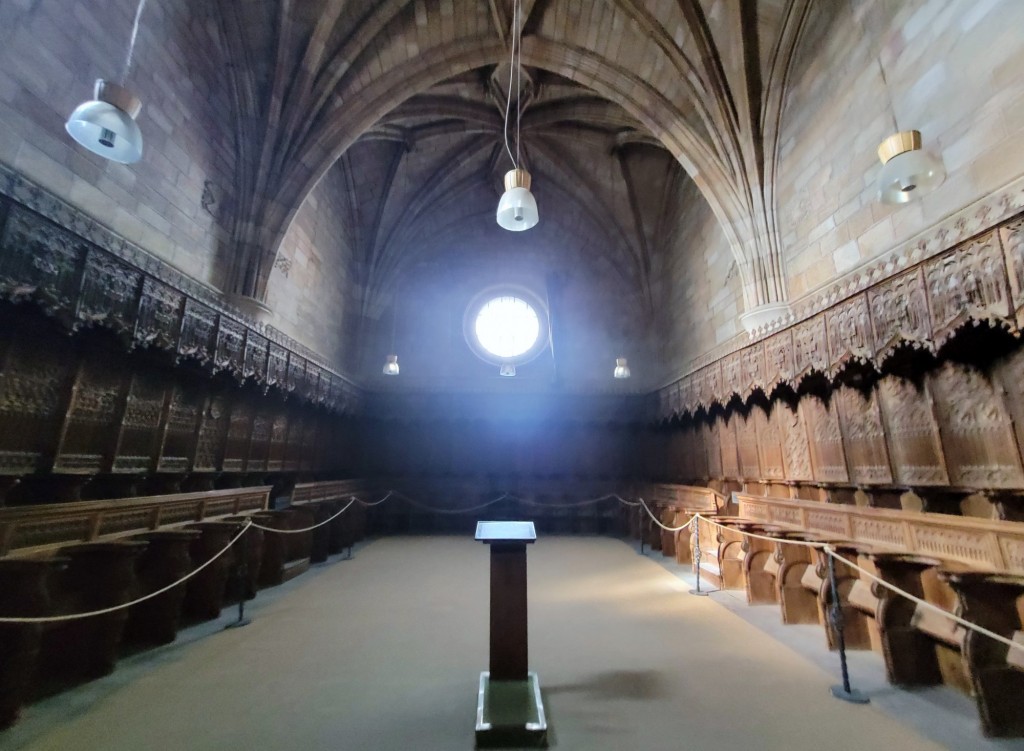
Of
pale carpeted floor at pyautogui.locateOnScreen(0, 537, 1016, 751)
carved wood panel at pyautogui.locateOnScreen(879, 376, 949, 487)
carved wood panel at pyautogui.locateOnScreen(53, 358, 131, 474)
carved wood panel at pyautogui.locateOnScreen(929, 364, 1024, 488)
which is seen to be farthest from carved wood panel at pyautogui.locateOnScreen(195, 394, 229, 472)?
carved wood panel at pyautogui.locateOnScreen(929, 364, 1024, 488)

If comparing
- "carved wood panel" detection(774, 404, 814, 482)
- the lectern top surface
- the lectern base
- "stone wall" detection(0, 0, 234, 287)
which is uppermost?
"stone wall" detection(0, 0, 234, 287)

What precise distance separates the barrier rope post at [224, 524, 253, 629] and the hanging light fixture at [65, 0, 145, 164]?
3.87 meters

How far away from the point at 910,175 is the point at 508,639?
4.68m

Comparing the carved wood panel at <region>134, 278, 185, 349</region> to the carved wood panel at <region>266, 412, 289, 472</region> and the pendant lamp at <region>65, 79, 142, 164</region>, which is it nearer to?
the pendant lamp at <region>65, 79, 142, 164</region>

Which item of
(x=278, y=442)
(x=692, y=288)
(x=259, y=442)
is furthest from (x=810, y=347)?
(x=278, y=442)

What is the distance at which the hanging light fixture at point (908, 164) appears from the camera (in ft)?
11.2

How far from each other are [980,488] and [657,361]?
331 inches

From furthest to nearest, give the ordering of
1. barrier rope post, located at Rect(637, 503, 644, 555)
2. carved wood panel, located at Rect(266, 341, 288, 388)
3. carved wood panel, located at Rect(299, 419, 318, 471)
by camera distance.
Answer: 1. carved wood panel, located at Rect(299, 419, 318, 471)
2. barrier rope post, located at Rect(637, 503, 644, 555)
3. carved wood panel, located at Rect(266, 341, 288, 388)

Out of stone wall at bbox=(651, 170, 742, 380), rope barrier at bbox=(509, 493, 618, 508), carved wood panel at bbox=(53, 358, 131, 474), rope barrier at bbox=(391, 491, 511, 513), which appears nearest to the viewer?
carved wood panel at bbox=(53, 358, 131, 474)

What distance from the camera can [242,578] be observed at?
4.44 metres

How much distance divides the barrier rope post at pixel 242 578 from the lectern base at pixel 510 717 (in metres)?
2.89

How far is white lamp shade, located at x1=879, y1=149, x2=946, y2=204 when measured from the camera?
342 centimetres

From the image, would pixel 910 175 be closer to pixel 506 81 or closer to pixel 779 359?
pixel 779 359

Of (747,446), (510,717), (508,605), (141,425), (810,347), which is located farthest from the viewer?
(747,446)
